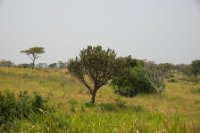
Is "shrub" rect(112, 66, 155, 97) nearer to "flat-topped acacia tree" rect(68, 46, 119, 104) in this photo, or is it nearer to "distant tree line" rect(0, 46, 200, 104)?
"distant tree line" rect(0, 46, 200, 104)

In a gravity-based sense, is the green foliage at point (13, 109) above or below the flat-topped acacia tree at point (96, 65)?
below

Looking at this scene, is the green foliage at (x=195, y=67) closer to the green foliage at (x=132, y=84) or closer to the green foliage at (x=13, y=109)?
the green foliage at (x=132, y=84)

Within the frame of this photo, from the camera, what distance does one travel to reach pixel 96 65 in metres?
22.5

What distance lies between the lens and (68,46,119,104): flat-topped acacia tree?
888 inches

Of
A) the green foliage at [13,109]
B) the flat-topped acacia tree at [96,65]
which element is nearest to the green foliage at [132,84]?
the flat-topped acacia tree at [96,65]

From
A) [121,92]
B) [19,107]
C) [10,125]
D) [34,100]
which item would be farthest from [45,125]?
[121,92]

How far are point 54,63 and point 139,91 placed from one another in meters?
88.6

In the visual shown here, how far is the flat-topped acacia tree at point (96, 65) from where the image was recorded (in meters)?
22.6

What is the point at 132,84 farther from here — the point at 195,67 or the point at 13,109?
the point at 195,67

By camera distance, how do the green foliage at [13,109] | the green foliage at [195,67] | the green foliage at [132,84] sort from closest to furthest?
the green foliage at [13,109]
the green foliage at [132,84]
the green foliage at [195,67]

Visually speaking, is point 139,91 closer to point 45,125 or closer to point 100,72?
point 100,72

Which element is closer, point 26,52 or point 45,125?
point 45,125

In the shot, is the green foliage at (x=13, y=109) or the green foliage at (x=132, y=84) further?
the green foliage at (x=132, y=84)

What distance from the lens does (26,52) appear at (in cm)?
7069
